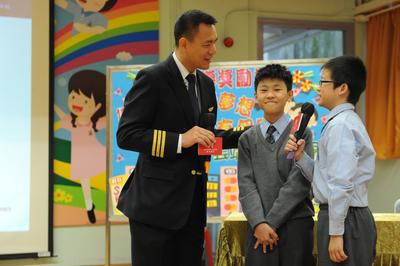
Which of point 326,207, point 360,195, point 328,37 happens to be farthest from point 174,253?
point 328,37

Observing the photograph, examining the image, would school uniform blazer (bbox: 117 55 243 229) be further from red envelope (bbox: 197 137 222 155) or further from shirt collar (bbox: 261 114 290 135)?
shirt collar (bbox: 261 114 290 135)

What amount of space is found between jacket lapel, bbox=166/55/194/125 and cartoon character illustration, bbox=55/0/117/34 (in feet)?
8.07

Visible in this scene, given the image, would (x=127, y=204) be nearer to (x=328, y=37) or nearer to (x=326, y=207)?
(x=326, y=207)

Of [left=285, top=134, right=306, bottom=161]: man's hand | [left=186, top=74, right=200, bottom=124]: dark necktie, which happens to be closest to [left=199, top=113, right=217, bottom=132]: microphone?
[left=186, top=74, right=200, bottom=124]: dark necktie

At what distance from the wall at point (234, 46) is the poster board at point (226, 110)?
0.67 meters

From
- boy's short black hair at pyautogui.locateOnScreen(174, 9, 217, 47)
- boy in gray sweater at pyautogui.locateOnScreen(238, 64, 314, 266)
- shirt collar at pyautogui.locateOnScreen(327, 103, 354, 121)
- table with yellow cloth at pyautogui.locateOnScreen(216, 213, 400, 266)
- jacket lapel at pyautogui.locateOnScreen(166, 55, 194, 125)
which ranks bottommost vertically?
table with yellow cloth at pyautogui.locateOnScreen(216, 213, 400, 266)

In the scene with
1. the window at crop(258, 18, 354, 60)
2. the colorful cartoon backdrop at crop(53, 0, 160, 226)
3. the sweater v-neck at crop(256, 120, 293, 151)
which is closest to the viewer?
the sweater v-neck at crop(256, 120, 293, 151)

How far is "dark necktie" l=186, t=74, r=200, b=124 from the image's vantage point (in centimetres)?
177

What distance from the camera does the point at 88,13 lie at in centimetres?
400

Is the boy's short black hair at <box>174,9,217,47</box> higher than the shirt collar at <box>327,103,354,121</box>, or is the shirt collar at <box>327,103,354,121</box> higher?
the boy's short black hair at <box>174,9,217,47</box>

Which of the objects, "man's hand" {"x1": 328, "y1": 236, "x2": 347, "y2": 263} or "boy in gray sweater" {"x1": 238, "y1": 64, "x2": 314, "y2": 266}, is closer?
"man's hand" {"x1": 328, "y1": 236, "x2": 347, "y2": 263}

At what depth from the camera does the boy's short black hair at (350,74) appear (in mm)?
1761

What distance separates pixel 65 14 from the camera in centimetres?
395

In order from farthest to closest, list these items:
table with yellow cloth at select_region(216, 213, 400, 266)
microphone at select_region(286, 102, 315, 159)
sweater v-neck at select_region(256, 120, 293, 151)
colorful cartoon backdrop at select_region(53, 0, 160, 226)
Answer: colorful cartoon backdrop at select_region(53, 0, 160, 226)
table with yellow cloth at select_region(216, 213, 400, 266)
sweater v-neck at select_region(256, 120, 293, 151)
microphone at select_region(286, 102, 315, 159)
